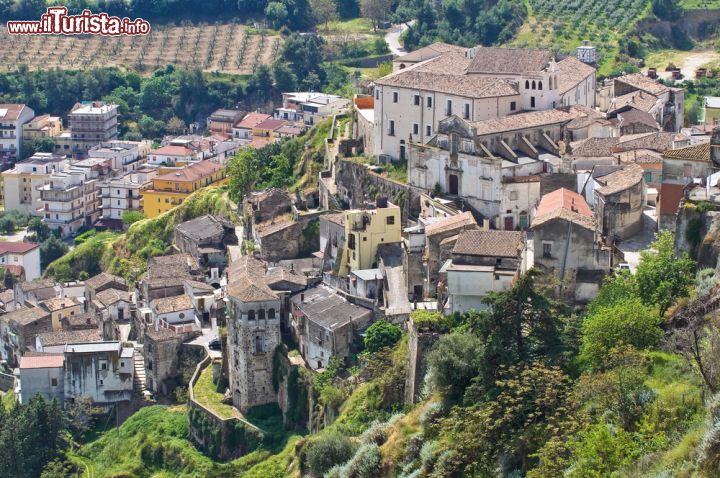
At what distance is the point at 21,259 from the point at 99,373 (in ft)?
91.7

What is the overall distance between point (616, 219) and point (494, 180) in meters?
8.13

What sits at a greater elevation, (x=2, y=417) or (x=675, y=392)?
(x=675, y=392)

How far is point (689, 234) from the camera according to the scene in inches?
1784

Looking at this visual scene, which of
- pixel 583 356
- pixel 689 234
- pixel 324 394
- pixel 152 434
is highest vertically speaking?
pixel 689 234

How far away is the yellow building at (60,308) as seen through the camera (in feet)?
228

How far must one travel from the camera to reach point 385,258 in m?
58.7

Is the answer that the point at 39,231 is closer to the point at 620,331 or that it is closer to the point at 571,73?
the point at 571,73

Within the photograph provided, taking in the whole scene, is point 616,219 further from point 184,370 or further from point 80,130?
point 80,130

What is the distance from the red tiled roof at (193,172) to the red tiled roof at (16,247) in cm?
1049

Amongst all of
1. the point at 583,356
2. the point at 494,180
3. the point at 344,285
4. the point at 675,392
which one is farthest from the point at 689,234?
the point at 344,285

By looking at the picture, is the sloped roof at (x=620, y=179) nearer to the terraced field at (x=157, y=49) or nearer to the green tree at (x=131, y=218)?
the green tree at (x=131, y=218)

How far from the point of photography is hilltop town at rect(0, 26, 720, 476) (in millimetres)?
48562

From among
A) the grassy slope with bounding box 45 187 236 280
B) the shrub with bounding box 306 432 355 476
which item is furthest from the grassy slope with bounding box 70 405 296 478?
the grassy slope with bounding box 45 187 236 280

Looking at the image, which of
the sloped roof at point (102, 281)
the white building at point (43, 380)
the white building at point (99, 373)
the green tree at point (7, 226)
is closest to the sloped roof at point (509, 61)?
the sloped roof at point (102, 281)
